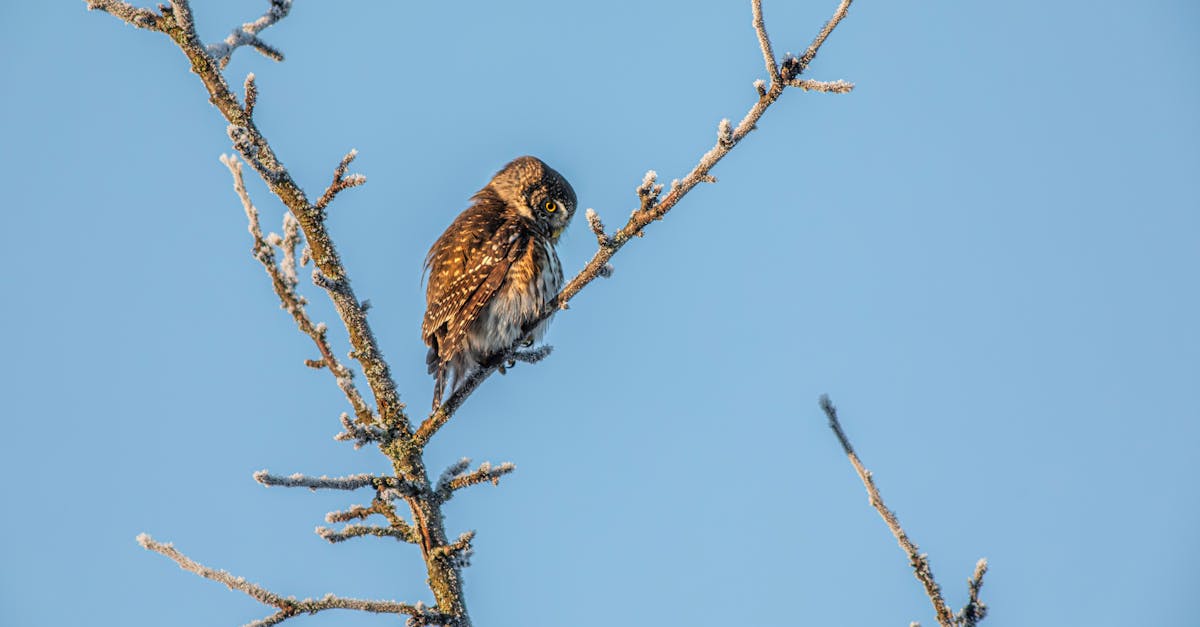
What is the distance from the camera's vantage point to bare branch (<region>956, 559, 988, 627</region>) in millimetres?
3277

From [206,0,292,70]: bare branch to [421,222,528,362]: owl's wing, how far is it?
2.63 metres

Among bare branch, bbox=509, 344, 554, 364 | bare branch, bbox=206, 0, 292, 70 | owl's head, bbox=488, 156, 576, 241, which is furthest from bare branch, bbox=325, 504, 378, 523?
owl's head, bbox=488, 156, 576, 241

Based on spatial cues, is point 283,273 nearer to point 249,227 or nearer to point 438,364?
point 249,227

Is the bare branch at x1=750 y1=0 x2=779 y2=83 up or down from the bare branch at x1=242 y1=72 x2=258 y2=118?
down

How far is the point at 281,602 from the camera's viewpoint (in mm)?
4414

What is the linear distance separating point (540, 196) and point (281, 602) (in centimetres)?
444

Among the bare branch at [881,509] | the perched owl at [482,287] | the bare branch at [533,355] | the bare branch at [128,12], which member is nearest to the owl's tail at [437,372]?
the perched owl at [482,287]

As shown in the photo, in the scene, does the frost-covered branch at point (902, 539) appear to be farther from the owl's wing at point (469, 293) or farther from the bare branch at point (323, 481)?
the owl's wing at point (469, 293)

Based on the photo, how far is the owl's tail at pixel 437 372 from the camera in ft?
22.4

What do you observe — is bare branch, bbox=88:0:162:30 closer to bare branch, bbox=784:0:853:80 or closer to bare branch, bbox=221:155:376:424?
bare branch, bbox=221:155:376:424

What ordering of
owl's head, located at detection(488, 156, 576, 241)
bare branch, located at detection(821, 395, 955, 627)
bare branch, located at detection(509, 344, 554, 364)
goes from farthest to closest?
owl's head, located at detection(488, 156, 576, 241), bare branch, located at detection(509, 344, 554, 364), bare branch, located at detection(821, 395, 955, 627)

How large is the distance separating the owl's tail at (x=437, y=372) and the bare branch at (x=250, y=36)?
2516 millimetres

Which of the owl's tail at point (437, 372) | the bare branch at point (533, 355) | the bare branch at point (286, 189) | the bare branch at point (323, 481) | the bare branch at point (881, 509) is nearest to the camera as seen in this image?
the bare branch at point (881, 509)

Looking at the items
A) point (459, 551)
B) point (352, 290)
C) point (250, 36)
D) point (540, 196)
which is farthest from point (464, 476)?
point (540, 196)
